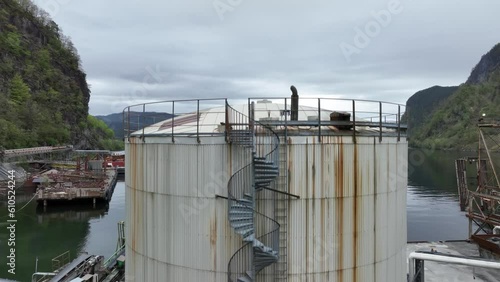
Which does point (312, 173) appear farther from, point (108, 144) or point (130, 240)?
point (108, 144)

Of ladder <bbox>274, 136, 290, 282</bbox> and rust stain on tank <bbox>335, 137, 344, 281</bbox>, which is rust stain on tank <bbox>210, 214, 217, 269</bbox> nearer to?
ladder <bbox>274, 136, 290, 282</bbox>

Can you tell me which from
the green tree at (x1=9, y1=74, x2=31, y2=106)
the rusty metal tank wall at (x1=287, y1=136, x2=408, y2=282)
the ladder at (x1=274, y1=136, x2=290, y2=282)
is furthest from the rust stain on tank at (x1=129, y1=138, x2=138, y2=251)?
the green tree at (x1=9, y1=74, x2=31, y2=106)

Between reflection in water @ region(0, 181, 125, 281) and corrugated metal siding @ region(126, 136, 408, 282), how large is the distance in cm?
1957

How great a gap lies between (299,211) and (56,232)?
33.8 m

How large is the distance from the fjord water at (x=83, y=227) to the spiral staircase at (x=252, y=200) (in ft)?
69.7

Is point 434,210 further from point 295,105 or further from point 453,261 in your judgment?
point 295,105

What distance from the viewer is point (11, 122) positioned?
224 feet

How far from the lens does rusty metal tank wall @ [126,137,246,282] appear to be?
27.3 feet

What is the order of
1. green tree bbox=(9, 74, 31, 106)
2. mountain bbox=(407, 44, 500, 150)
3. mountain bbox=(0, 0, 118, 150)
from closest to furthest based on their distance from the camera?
1. mountain bbox=(0, 0, 118, 150)
2. green tree bbox=(9, 74, 31, 106)
3. mountain bbox=(407, 44, 500, 150)

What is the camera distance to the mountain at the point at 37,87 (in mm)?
72438

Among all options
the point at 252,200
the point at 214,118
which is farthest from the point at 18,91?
the point at 252,200

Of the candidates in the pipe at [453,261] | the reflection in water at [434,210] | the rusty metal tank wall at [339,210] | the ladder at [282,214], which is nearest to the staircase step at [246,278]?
the ladder at [282,214]

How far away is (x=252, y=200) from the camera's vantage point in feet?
25.1

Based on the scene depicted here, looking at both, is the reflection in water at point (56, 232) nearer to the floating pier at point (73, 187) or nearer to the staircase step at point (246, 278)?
the floating pier at point (73, 187)
